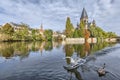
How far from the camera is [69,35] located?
436 feet

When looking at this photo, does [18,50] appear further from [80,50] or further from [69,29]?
[69,29]

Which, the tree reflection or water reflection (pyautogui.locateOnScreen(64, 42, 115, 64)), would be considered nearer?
the tree reflection

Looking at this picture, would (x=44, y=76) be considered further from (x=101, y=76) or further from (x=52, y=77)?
(x=101, y=76)

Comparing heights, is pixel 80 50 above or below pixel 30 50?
below

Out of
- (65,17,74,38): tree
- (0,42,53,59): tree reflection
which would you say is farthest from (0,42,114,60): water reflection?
(65,17,74,38): tree

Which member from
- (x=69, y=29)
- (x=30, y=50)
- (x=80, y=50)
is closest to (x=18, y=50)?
(x=30, y=50)

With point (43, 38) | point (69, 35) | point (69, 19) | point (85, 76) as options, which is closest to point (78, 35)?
point (69, 35)

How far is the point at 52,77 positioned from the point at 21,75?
415cm

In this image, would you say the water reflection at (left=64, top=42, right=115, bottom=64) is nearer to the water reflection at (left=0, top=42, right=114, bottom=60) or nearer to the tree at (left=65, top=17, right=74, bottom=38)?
the water reflection at (left=0, top=42, right=114, bottom=60)

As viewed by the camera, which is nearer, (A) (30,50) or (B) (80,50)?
(B) (80,50)

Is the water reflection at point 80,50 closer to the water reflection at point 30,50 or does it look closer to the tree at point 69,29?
the water reflection at point 30,50

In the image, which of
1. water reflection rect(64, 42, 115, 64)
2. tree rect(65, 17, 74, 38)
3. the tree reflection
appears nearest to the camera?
the tree reflection

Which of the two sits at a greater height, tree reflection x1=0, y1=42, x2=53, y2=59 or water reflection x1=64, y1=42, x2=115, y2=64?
tree reflection x1=0, y1=42, x2=53, y2=59

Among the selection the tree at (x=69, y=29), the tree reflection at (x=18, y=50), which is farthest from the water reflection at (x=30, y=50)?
the tree at (x=69, y=29)
